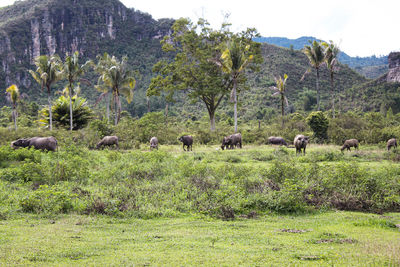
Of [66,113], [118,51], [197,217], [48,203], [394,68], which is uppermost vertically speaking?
[118,51]

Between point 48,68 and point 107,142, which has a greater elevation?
point 48,68

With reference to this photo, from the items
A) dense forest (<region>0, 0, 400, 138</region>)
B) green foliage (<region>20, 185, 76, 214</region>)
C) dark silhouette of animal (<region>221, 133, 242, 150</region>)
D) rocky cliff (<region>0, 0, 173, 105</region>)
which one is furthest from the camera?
rocky cliff (<region>0, 0, 173, 105</region>)

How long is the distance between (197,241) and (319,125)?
24490 millimetres

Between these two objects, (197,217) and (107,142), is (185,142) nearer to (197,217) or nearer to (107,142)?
(107,142)

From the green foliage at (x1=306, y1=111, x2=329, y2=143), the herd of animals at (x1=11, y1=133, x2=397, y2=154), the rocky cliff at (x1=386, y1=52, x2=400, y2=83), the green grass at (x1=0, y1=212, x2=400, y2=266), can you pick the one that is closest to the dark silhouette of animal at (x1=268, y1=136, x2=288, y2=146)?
the herd of animals at (x1=11, y1=133, x2=397, y2=154)

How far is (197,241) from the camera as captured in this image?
5840mm

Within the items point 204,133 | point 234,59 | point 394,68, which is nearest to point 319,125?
point 234,59

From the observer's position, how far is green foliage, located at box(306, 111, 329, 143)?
2775 centimetres

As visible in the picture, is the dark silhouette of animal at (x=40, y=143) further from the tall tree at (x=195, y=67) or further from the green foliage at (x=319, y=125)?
the green foliage at (x=319, y=125)

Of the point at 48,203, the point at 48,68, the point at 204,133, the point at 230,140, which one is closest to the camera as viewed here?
the point at 48,203

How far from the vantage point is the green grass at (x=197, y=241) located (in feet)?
15.8

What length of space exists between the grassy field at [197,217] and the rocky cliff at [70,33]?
85959 mm

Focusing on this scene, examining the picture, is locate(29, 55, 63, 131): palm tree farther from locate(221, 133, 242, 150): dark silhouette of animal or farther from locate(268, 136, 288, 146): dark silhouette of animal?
locate(268, 136, 288, 146): dark silhouette of animal

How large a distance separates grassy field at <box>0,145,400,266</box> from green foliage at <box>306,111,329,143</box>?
662 inches
